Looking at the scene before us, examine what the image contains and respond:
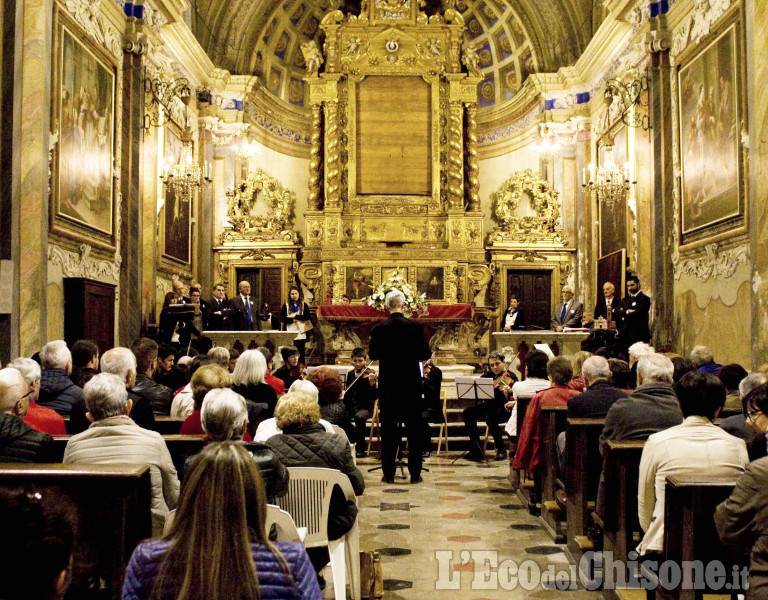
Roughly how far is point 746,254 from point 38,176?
26.4ft

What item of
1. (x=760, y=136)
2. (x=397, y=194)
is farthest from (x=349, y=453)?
(x=397, y=194)

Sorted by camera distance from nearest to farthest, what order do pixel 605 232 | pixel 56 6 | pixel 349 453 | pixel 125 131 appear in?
pixel 349 453 → pixel 56 6 → pixel 125 131 → pixel 605 232

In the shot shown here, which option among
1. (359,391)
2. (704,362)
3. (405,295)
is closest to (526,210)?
(405,295)

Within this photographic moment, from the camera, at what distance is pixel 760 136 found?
8.44 m

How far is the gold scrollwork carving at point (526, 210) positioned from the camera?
17.0 metres

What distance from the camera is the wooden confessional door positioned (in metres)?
17.0

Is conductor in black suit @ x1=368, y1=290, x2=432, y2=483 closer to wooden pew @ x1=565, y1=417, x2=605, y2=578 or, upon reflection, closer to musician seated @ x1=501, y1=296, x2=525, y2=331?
wooden pew @ x1=565, y1=417, x2=605, y2=578

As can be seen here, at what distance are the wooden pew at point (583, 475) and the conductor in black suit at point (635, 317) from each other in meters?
6.43

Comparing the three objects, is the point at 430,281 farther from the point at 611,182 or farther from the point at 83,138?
the point at 83,138

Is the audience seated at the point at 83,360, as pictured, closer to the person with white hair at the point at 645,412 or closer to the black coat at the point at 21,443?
the black coat at the point at 21,443

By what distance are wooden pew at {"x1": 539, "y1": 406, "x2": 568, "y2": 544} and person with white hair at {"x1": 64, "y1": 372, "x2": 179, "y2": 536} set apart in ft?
9.88

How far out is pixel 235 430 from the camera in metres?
3.28

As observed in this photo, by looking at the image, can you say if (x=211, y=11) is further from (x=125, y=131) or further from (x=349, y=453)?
(x=349, y=453)

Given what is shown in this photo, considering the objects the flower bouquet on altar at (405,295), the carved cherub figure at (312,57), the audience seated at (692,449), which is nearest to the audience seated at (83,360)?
the audience seated at (692,449)
